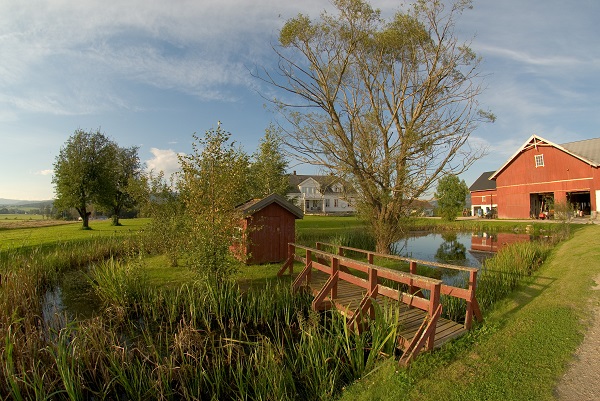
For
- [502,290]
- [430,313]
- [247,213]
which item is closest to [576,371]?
[430,313]

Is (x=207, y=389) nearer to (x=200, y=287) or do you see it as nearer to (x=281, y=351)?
(x=281, y=351)

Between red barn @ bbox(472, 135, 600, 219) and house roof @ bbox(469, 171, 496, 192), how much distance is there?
8.98 metres

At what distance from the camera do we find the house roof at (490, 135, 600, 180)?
29.6 meters

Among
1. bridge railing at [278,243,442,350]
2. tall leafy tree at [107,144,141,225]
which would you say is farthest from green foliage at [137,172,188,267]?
tall leafy tree at [107,144,141,225]

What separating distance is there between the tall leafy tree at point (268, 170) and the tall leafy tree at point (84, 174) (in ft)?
49.5

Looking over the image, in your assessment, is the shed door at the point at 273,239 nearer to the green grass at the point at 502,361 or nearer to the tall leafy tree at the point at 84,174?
the green grass at the point at 502,361

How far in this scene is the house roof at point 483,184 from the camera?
46188 millimetres

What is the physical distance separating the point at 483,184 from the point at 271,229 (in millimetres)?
44238

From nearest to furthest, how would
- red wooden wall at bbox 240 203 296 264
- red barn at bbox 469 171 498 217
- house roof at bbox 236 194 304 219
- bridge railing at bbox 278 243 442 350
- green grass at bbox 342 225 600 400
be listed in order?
green grass at bbox 342 225 600 400, bridge railing at bbox 278 243 442 350, house roof at bbox 236 194 304 219, red wooden wall at bbox 240 203 296 264, red barn at bbox 469 171 498 217

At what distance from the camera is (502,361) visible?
16.5 ft

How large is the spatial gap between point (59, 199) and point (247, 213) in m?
27.3

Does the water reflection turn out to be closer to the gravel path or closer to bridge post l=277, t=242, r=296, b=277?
bridge post l=277, t=242, r=296, b=277

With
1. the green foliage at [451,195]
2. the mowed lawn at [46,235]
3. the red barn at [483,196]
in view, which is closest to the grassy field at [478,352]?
the mowed lawn at [46,235]

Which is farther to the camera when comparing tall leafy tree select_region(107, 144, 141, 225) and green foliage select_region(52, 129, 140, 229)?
tall leafy tree select_region(107, 144, 141, 225)
